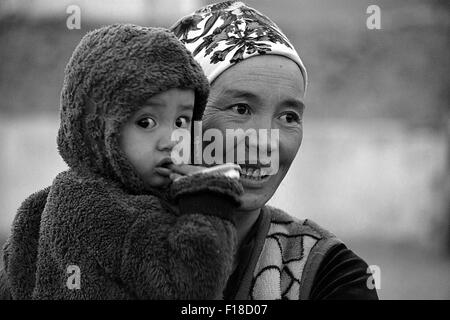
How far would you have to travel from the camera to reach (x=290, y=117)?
283 centimetres

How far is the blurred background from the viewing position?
11734 mm

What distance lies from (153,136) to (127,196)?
7.1 inches

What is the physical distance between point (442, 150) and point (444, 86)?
4.63ft

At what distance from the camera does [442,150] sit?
11758mm

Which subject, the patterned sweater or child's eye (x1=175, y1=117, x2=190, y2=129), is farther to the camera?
the patterned sweater

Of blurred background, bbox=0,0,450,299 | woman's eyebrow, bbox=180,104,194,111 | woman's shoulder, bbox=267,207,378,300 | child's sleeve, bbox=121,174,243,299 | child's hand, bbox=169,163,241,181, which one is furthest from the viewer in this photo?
blurred background, bbox=0,0,450,299

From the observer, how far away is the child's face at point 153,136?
2260 millimetres

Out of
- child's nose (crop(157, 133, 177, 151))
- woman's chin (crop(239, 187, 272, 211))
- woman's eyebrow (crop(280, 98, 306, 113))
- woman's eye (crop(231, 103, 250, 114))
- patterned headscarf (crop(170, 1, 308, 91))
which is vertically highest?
patterned headscarf (crop(170, 1, 308, 91))

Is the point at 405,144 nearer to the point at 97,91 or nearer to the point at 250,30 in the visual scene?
the point at 250,30

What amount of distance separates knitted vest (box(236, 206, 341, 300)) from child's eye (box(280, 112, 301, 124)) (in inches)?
13.3

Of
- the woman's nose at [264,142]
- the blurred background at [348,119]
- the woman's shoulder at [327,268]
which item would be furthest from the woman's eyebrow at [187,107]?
the blurred background at [348,119]

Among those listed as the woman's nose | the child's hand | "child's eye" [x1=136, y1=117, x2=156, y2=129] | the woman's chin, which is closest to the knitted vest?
the woman's chin

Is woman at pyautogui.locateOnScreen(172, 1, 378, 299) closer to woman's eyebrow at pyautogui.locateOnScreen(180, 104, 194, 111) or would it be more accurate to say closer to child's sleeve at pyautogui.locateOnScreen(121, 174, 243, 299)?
woman's eyebrow at pyautogui.locateOnScreen(180, 104, 194, 111)

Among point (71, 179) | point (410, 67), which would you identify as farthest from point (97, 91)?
point (410, 67)
